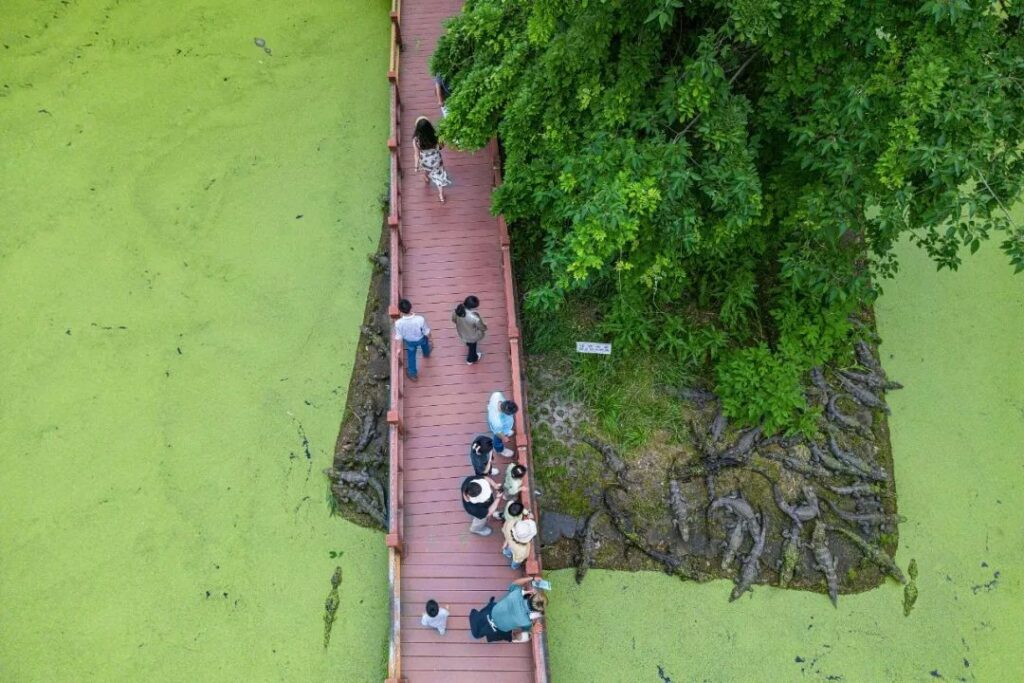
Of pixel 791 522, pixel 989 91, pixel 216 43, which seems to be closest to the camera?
pixel 989 91

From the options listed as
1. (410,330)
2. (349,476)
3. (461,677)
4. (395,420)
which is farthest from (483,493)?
(349,476)

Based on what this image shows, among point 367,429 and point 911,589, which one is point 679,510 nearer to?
point 911,589

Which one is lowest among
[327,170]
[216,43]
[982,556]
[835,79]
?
[982,556]

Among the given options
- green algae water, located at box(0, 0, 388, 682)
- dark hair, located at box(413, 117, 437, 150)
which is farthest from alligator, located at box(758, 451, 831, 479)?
dark hair, located at box(413, 117, 437, 150)

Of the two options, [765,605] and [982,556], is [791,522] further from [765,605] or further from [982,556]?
[982,556]

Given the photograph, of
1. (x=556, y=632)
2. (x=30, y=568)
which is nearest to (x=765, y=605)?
(x=556, y=632)

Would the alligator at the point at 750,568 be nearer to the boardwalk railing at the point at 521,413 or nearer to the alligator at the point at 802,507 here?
the alligator at the point at 802,507

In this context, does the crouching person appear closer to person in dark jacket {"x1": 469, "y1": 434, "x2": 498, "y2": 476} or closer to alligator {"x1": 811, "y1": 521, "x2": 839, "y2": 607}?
person in dark jacket {"x1": 469, "y1": 434, "x2": 498, "y2": 476}
